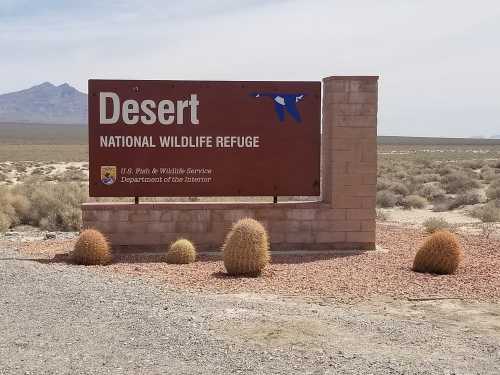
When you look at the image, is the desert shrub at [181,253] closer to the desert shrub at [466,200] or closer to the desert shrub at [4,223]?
the desert shrub at [4,223]

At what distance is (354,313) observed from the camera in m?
9.20

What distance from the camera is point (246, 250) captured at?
1175cm

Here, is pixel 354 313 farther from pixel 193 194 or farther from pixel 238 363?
pixel 193 194

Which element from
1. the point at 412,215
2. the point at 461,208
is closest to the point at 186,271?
the point at 412,215

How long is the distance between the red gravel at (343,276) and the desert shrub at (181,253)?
156mm

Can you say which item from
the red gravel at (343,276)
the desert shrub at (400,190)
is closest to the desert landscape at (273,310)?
the red gravel at (343,276)

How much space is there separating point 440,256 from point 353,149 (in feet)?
11.2

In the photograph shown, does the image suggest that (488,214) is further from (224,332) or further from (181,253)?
(224,332)

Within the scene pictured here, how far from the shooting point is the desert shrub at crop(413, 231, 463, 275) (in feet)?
39.1

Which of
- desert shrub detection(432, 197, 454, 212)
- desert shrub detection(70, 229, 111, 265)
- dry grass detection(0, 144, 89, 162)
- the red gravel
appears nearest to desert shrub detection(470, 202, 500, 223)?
desert shrub detection(432, 197, 454, 212)

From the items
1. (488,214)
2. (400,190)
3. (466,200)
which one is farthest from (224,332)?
(400,190)

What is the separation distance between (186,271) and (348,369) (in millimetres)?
5927

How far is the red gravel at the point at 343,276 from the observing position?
10641 millimetres

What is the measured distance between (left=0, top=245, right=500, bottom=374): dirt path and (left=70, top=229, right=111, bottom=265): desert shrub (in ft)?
7.53
